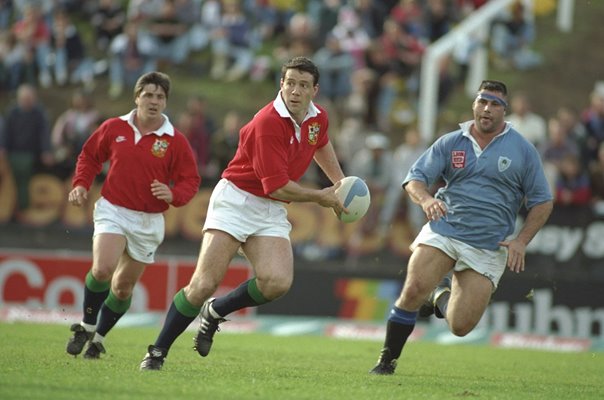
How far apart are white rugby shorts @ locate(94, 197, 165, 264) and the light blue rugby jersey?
2445mm

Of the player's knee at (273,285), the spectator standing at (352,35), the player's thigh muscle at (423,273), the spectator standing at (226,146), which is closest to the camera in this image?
the player's knee at (273,285)

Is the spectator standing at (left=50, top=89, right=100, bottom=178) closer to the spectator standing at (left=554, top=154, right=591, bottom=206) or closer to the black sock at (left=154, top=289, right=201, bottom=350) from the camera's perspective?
the spectator standing at (left=554, top=154, right=591, bottom=206)

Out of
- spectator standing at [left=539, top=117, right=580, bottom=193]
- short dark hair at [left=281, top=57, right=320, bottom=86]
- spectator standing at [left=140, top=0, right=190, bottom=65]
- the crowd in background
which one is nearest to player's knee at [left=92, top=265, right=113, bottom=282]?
short dark hair at [left=281, top=57, right=320, bottom=86]

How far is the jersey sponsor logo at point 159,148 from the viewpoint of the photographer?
1138cm

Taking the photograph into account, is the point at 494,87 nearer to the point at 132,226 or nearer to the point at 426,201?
the point at 426,201

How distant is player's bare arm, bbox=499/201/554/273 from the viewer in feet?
→ 33.8

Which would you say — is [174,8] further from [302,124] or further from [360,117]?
[302,124]

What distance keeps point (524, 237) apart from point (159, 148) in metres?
3.43

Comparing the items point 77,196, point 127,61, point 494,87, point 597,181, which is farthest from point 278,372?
point 127,61

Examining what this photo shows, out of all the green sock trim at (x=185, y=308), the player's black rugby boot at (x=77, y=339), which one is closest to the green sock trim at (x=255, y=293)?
the green sock trim at (x=185, y=308)

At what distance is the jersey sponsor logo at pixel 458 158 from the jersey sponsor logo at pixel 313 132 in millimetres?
1243

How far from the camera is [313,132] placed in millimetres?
10297

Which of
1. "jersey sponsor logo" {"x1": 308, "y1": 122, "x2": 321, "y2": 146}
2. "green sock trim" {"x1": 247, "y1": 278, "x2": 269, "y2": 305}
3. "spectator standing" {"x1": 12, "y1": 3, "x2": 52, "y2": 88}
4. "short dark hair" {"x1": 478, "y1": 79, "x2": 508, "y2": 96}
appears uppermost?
"spectator standing" {"x1": 12, "y1": 3, "x2": 52, "y2": 88}

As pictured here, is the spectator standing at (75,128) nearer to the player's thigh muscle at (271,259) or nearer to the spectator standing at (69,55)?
the spectator standing at (69,55)
